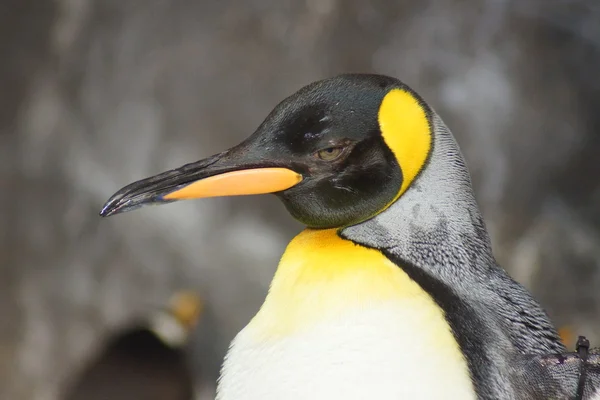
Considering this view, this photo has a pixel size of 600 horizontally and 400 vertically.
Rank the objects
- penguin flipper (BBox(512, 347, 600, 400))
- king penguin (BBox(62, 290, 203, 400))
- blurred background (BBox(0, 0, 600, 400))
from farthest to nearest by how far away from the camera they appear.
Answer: blurred background (BBox(0, 0, 600, 400)) → king penguin (BBox(62, 290, 203, 400)) → penguin flipper (BBox(512, 347, 600, 400))

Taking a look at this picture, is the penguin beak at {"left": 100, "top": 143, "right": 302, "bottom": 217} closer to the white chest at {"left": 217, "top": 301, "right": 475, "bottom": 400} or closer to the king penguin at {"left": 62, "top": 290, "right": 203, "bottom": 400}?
the white chest at {"left": 217, "top": 301, "right": 475, "bottom": 400}

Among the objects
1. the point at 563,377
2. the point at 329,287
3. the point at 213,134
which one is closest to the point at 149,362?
the point at 213,134

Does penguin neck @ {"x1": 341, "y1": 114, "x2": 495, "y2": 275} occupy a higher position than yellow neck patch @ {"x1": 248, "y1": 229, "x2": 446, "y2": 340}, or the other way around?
penguin neck @ {"x1": 341, "y1": 114, "x2": 495, "y2": 275}

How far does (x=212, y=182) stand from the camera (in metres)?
0.81

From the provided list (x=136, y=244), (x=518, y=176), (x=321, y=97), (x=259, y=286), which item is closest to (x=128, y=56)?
(x=136, y=244)

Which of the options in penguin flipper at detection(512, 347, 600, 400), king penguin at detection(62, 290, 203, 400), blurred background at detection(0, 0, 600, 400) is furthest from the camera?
blurred background at detection(0, 0, 600, 400)

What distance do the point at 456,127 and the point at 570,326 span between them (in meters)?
0.77

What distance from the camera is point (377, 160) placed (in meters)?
0.83

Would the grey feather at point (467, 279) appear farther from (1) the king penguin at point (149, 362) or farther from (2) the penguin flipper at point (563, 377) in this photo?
(1) the king penguin at point (149, 362)

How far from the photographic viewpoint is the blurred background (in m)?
2.46

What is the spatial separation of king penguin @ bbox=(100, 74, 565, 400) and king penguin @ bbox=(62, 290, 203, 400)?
157 centimetres

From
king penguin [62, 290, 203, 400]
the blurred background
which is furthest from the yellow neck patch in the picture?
the blurred background

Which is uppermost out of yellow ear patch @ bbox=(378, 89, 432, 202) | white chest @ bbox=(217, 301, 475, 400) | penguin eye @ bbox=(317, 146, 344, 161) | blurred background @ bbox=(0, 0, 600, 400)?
blurred background @ bbox=(0, 0, 600, 400)

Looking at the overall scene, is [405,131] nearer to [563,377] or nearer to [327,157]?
[327,157]
